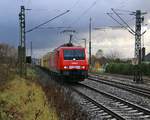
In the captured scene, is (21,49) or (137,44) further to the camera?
(137,44)

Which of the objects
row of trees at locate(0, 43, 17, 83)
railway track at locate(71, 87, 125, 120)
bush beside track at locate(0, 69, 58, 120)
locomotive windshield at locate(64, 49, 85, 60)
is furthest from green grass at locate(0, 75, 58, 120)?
locomotive windshield at locate(64, 49, 85, 60)

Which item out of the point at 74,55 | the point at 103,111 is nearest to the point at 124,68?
the point at 74,55

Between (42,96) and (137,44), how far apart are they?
26675 mm

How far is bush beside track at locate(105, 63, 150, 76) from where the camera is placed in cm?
5547

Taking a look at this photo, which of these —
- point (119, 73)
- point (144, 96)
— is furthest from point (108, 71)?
point (144, 96)

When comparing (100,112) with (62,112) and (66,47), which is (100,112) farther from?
(66,47)

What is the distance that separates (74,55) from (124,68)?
98.6 feet

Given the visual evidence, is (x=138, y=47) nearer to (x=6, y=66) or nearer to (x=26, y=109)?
(x=6, y=66)

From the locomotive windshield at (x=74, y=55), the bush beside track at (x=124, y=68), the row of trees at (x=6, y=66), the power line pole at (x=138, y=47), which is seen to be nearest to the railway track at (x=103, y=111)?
the row of trees at (x=6, y=66)

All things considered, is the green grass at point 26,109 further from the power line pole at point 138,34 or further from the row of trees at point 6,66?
the power line pole at point 138,34

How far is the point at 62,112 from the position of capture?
13.3 meters

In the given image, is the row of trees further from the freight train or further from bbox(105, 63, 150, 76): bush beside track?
bbox(105, 63, 150, 76): bush beside track

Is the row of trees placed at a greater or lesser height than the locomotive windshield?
lesser

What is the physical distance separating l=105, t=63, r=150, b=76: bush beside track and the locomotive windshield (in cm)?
1909
